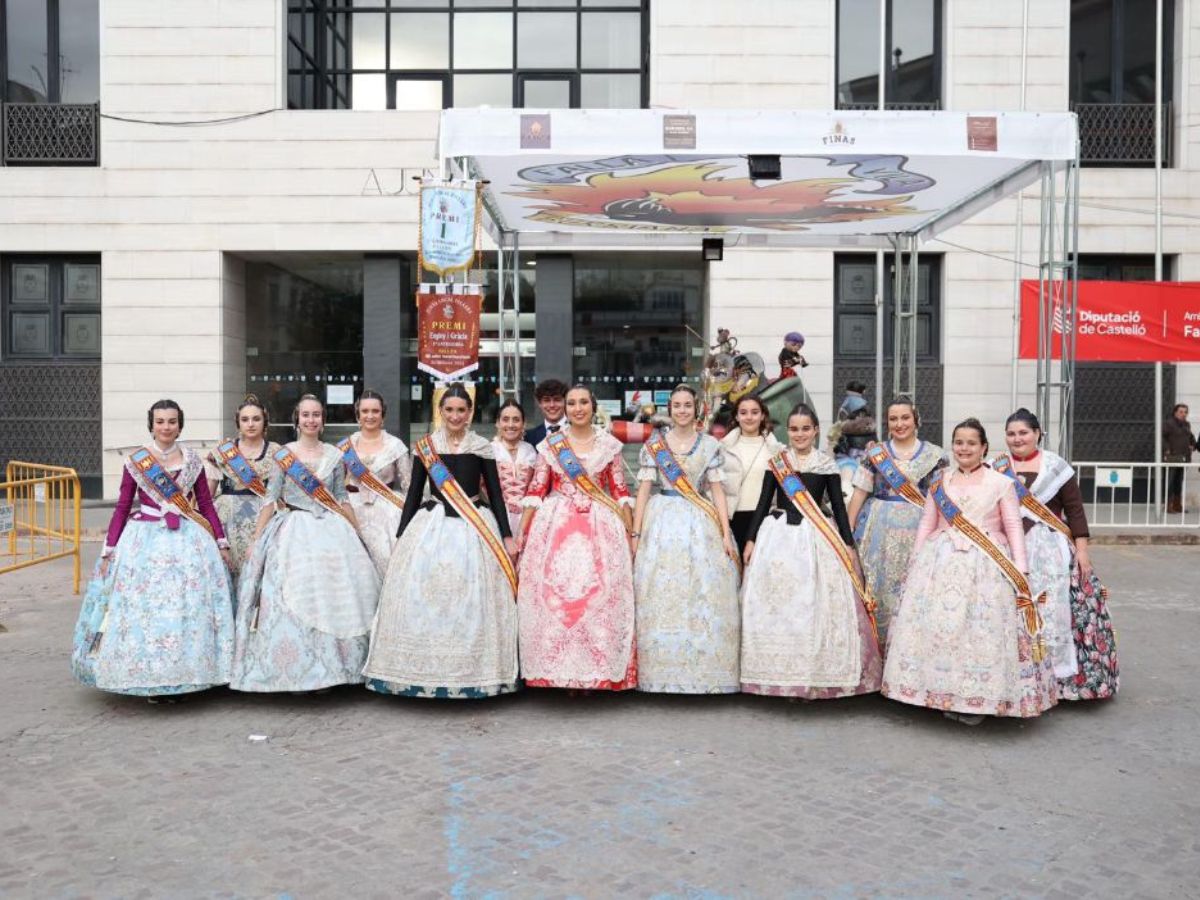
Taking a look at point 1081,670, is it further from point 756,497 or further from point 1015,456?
point 756,497

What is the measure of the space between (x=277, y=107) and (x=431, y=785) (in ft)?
44.9

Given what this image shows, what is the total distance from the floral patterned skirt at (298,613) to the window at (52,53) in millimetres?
13585

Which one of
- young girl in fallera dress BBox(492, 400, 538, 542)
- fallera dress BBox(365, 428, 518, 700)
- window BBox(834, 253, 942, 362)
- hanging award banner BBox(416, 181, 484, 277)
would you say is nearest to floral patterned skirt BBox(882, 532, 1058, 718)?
fallera dress BBox(365, 428, 518, 700)

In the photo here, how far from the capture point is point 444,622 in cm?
568

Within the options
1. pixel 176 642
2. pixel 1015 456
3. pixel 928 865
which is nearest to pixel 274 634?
pixel 176 642

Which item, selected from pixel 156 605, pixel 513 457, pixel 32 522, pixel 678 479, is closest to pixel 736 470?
pixel 678 479

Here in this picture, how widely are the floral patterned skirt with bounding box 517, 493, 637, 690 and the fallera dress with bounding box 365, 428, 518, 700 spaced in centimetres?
13

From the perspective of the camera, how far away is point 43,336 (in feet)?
55.0

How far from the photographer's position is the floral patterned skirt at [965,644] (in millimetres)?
5355

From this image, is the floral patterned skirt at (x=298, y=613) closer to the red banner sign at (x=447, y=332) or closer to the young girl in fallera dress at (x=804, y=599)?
the red banner sign at (x=447, y=332)

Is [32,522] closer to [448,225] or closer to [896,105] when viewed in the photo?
[448,225]

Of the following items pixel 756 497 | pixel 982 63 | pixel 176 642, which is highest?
pixel 982 63

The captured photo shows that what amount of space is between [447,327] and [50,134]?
40.1 feet

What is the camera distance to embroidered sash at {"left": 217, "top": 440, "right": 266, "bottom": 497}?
633 centimetres
